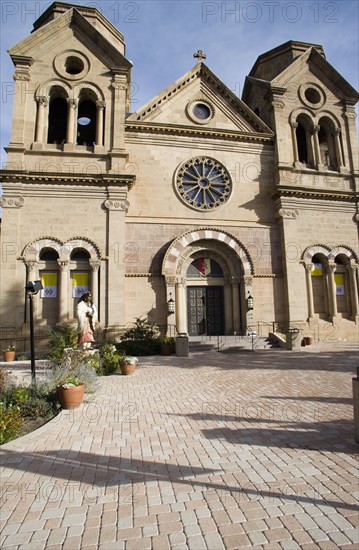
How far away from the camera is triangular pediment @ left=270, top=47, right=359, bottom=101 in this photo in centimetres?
2342

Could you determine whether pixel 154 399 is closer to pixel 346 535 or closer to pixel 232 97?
pixel 346 535

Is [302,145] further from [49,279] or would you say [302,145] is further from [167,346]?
[49,279]

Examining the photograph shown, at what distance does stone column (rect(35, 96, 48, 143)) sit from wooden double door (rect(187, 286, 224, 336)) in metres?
12.5

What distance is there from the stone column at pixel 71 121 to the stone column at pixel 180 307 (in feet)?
35.2

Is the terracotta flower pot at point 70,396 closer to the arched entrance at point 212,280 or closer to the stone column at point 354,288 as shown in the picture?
the arched entrance at point 212,280

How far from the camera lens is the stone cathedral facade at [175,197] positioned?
→ 58.4ft

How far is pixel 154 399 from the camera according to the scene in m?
7.90

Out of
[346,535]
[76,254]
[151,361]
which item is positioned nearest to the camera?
[346,535]

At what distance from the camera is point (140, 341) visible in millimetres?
16500

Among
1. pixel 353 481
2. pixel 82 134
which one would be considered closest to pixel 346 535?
pixel 353 481

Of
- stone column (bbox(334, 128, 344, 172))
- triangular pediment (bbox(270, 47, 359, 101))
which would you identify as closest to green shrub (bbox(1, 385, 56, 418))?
stone column (bbox(334, 128, 344, 172))

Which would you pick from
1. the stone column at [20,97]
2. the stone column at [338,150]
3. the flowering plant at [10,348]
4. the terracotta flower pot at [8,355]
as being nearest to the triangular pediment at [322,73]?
the stone column at [338,150]

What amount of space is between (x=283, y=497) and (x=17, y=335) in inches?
630

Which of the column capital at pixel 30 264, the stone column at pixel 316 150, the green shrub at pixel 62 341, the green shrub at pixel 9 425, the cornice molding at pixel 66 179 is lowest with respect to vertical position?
the green shrub at pixel 9 425
